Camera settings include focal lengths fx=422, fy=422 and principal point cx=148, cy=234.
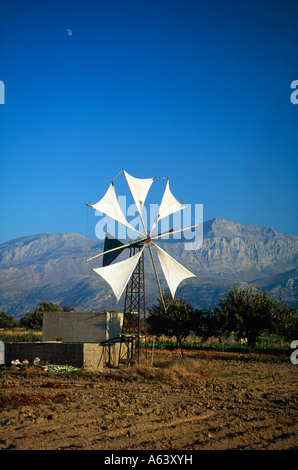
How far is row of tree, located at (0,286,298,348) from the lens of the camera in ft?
121

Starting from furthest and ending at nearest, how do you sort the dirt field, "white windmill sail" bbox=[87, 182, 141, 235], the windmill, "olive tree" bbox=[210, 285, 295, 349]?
1. "olive tree" bbox=[210, 285, 295, 349]
2. "white windmill sail" bbox=[87, 182, 141, 235]
3. the windmill
4. the dirt field

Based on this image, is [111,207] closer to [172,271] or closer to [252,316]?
[172,271]

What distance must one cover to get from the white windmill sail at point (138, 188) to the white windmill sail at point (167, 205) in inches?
44.4

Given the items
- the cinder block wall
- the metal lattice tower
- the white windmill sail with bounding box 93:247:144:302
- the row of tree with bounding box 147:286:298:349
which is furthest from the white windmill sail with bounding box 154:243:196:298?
the row of tree with bounding box 147:286:298:349

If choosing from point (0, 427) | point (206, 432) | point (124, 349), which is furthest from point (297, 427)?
point (124, 349)

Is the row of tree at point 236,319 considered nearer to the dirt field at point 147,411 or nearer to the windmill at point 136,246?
the windmill at point 136,246

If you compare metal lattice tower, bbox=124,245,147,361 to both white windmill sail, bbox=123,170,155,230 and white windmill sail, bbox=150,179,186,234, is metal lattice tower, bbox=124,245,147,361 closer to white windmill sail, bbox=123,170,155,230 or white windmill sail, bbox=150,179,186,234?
white windmill sail, bbox=150,179,186,234

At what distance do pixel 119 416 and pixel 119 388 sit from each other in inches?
226

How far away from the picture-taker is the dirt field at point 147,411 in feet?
31.0

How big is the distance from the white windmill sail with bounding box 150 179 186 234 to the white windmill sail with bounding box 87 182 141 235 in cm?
191

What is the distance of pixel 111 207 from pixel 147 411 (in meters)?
14.0
